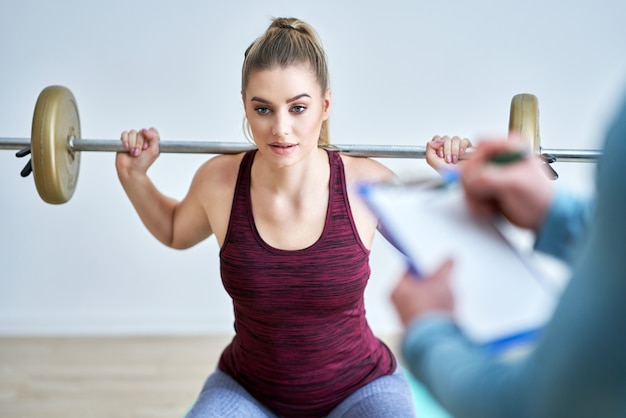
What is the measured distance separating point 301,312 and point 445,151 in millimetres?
526

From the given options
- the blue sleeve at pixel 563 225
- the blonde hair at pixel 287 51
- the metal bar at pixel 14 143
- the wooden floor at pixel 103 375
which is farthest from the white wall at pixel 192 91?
the blue sleeve at pixel 563 225

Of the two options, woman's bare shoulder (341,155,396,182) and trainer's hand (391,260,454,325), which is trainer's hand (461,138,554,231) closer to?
trainer's hand (391,260,454,325)

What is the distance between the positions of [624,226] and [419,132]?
8.77ft

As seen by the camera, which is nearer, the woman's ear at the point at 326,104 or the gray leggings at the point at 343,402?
the gray leggings at the point at 343,402

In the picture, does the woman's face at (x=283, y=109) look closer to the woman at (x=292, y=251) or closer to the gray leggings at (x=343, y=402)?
the woman at (x=292, y=251)

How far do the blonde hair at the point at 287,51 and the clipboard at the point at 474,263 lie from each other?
831mm

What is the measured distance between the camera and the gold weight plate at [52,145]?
176cm

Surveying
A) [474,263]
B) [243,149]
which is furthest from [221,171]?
[474,263]

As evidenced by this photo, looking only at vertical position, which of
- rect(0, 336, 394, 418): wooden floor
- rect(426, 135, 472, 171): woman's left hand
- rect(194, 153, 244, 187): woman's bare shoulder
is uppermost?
rect(426, 135, 472, 171): woman's left hand

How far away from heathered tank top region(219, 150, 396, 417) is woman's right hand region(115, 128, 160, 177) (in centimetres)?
26

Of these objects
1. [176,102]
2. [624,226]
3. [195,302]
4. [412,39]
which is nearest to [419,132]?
[412,39]

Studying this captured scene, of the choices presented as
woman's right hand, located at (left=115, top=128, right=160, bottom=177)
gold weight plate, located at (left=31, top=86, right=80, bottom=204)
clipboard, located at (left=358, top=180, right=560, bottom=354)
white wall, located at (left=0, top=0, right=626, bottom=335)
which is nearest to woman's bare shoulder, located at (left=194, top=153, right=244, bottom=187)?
woman's right hand, located at (left=115, top=128, right=160, bottom=177)

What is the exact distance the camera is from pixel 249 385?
170cm

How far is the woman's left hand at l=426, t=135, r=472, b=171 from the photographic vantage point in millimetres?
1737
